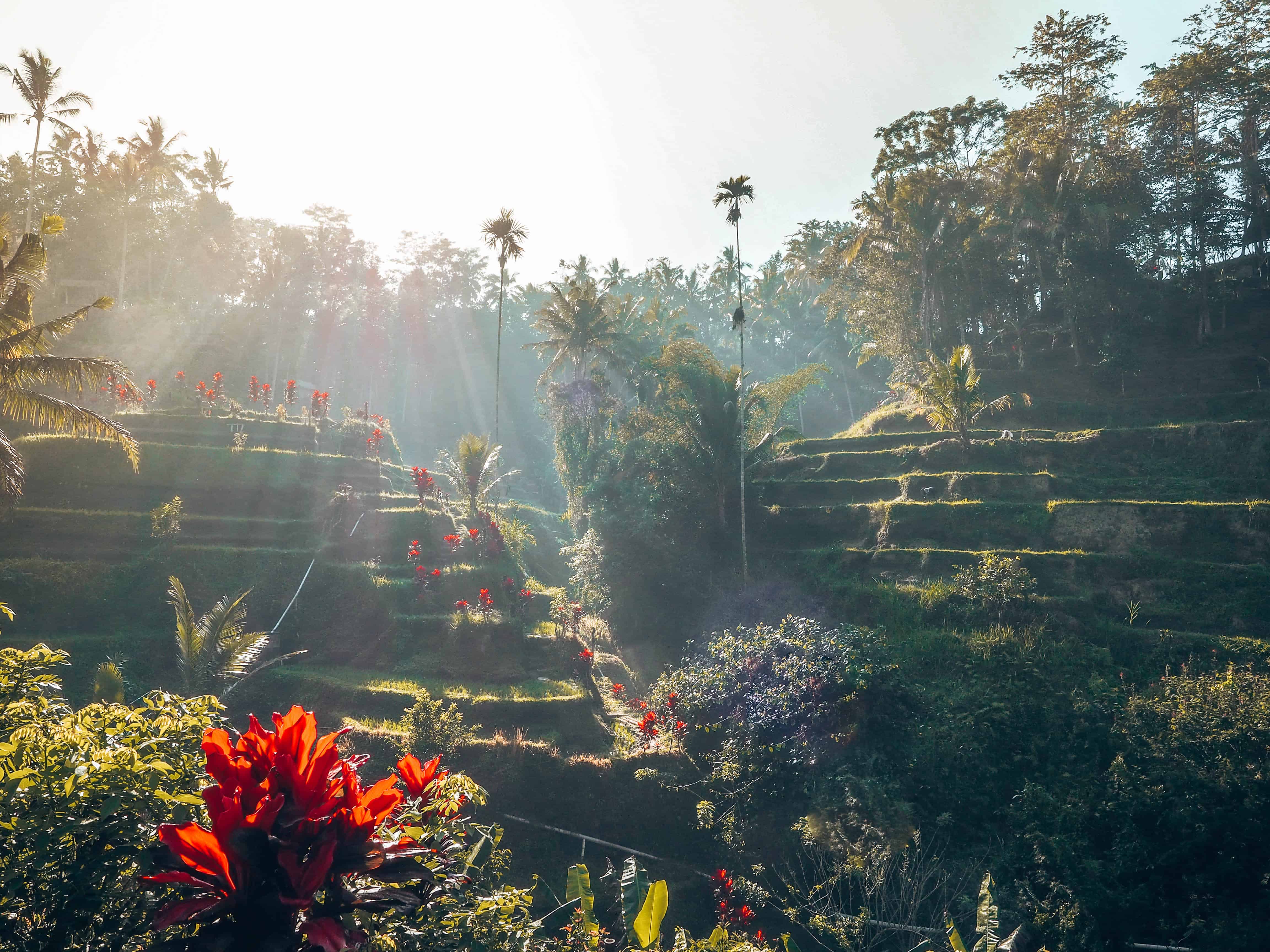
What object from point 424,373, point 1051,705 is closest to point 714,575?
point 1051,705

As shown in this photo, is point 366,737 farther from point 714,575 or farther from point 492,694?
point 714,575

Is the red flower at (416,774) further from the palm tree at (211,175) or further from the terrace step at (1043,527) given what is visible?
the palm tree at (211,175)

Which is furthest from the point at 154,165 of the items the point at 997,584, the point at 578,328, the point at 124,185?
the point at 997,584

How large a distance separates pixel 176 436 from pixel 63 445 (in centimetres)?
372

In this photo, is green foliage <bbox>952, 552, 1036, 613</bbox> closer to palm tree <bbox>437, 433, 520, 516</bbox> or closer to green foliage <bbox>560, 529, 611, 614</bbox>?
green foliage <bbox>560, 529, 611, 614</bbox>

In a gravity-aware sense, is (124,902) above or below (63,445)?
below

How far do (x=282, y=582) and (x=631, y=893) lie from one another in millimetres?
13580

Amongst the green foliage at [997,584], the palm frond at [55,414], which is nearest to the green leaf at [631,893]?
the green foliage at [997,584]

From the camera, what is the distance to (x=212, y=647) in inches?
447

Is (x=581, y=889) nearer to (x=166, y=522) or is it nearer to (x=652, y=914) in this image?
(x=652, y=914)

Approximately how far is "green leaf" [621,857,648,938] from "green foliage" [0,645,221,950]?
3113mm

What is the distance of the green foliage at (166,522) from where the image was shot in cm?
1591

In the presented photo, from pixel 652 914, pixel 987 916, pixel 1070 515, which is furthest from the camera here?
pixel 1070 515

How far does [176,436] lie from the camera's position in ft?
68.4
